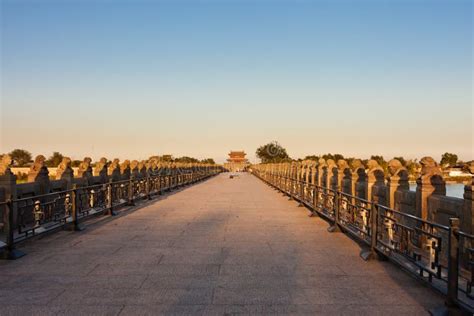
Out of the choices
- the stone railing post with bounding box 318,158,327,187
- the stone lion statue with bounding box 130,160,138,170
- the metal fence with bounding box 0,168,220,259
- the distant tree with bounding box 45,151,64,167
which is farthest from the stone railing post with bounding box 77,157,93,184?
the distant tree with bounding box 45,151,64,167

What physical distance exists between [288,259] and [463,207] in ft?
9.17

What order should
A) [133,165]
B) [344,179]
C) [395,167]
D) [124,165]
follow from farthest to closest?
[133,165] → [124,165] → [344,179] → [395,167]

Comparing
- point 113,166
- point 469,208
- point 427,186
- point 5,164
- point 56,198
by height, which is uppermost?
point 5,164

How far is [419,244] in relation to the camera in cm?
654

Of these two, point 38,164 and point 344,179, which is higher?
point 38,164

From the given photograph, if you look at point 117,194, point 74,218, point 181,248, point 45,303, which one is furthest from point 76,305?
point 117,194

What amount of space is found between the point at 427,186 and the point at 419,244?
1.82 meters

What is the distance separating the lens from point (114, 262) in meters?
7.13

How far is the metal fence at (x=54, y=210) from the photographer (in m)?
7.49

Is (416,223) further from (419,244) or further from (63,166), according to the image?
(63,166)

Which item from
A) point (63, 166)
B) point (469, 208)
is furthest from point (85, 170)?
point (469, 208)

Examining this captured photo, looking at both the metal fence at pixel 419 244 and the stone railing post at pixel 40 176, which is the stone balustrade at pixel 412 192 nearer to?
the metal fence at pixel 419 244

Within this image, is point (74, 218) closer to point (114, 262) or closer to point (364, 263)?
point (114, 262)

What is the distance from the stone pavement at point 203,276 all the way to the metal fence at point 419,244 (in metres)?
0.25
